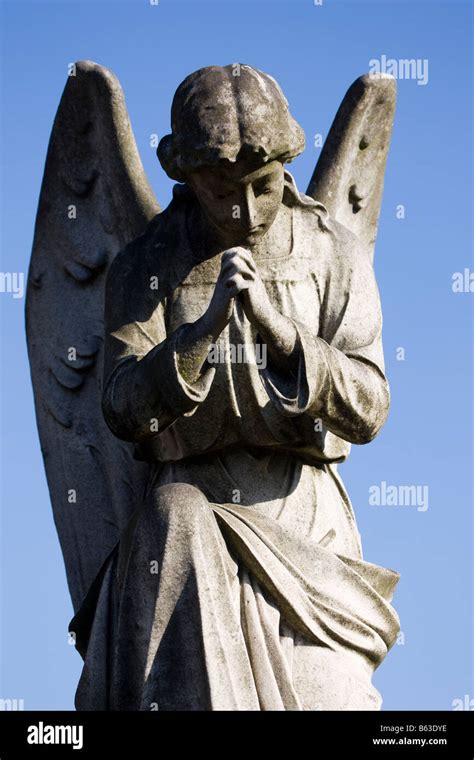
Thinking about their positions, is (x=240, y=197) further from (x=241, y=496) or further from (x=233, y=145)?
(x=241, y=496)

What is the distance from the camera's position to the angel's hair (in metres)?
13.9

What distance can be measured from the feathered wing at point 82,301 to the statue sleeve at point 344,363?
1.33 metres

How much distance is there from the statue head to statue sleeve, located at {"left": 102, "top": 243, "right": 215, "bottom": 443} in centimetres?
55

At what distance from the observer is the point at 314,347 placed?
45.8 ft

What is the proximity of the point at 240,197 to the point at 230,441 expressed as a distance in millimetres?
1169

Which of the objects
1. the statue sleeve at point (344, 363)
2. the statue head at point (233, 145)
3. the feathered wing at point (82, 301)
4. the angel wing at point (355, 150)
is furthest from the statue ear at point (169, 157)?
the angel wing at point (355, 150)

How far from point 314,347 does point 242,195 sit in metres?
0.80

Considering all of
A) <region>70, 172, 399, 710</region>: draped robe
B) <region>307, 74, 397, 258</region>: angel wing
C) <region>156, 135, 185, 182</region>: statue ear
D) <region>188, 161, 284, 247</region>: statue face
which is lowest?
<region>70, 172, 399, 710</region>: draped robe

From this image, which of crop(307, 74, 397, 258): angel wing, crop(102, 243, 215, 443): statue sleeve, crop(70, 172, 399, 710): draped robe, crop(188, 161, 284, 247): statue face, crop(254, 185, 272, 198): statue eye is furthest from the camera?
crop(307, 74, 397, 258): angel wing

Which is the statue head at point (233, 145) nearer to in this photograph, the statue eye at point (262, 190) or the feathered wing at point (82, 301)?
the statue eye at point (262, 190)

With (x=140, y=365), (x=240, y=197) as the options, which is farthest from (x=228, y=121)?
(x=140, y=365)

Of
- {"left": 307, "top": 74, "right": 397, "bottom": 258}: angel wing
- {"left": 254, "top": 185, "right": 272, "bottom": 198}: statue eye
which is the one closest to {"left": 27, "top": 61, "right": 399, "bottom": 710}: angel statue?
{"left": 254, "top": 185, "right": 272, "bottom": 198}: statue eye

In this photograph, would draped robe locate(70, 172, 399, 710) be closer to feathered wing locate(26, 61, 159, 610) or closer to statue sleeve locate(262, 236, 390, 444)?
statue sleeve locate(262, 236, 390, 444)
